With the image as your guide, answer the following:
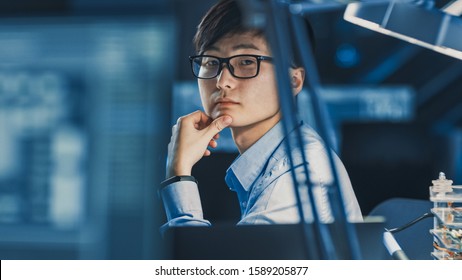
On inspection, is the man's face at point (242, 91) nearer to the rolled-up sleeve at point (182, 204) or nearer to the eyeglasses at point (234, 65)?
the eyeglasses at point (234, 65)

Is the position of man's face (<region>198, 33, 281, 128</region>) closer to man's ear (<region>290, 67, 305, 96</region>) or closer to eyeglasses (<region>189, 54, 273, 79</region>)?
eyeglasses (<region>189, 54, 273, 79</region>)

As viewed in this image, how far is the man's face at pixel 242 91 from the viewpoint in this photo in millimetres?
1325

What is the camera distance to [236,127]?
1376mm

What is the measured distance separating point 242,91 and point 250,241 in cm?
37

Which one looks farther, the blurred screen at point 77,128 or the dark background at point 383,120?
the blurred screen at point 77,128

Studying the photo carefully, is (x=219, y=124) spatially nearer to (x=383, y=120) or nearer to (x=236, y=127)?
(x=236, y=127)

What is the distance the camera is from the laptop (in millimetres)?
1047

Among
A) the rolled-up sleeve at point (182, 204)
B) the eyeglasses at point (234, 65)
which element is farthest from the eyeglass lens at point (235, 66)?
the rolled-up sleeve at point (182, 204)

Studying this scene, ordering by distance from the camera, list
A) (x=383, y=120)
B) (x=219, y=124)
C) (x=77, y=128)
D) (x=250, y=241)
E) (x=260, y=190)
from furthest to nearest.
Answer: (x=77, y=128) → (x=383, y=120) → (x=219, y=124) → (x=260, y=190) → (x=250, y=241)

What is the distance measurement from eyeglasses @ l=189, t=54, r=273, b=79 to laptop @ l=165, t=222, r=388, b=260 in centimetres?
36

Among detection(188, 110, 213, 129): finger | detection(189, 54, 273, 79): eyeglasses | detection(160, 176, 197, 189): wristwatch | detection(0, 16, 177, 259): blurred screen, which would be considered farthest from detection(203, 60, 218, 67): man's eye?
detection(0, 16, 177, 259): blurred screen

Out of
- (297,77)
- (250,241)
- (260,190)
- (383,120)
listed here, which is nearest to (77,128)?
(383,120)
